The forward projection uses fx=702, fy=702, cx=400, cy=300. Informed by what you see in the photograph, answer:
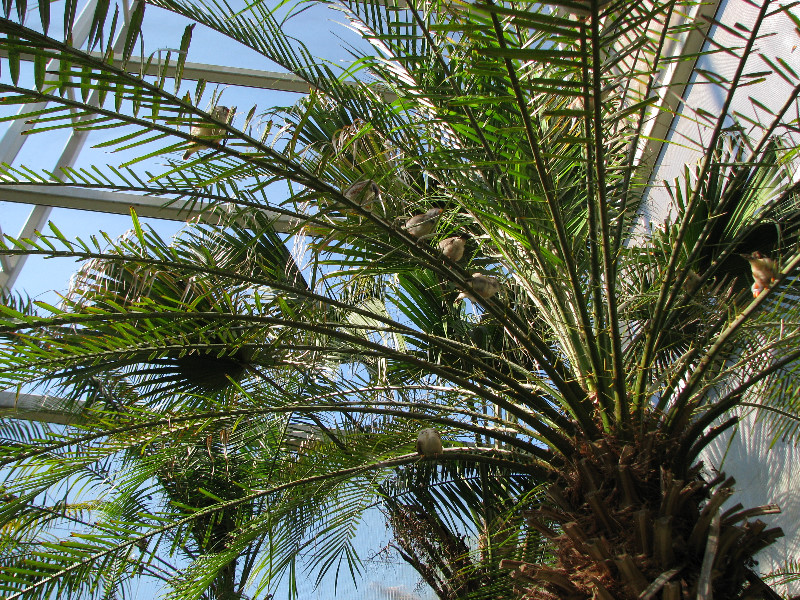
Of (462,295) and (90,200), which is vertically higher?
(90,200)

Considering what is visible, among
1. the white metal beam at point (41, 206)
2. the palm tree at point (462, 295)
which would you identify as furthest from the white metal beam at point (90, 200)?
the palm tree at point (462, 295)

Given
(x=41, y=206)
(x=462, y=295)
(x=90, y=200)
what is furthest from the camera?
(x=41, y=206)

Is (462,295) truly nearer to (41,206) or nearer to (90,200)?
(90,200)

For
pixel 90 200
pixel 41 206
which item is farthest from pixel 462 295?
pixel 41 206

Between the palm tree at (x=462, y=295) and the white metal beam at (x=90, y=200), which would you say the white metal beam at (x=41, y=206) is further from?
the palm tree at (x=462, y=295)

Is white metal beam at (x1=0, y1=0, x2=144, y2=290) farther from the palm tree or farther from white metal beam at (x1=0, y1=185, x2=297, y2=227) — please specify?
the palm tree

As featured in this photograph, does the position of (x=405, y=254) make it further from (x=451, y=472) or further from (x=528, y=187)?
(x=451, y=472)

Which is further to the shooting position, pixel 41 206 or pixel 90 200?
pixel 41 206

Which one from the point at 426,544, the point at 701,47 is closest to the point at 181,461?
the point at 426,544

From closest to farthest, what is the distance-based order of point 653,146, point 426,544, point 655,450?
point 655,450 → point 426,544 → point 653,146

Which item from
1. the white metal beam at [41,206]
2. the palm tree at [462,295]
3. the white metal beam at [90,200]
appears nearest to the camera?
the palm tree at [462,295]

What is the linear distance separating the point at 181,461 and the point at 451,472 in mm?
1058

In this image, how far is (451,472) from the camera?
9.18ft

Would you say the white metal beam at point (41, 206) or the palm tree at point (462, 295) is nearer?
the palm tree at point (462, 295)
